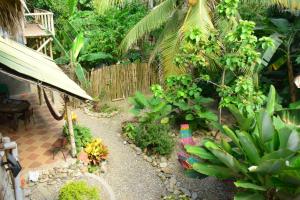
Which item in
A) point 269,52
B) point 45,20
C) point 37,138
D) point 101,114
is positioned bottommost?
point 37,138

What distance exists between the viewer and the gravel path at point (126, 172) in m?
8.44

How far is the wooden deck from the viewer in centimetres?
1120

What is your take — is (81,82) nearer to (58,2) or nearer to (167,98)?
(167,98)

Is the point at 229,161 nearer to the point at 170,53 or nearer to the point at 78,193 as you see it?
the point at 78,193

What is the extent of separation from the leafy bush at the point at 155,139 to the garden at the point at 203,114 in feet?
0.09

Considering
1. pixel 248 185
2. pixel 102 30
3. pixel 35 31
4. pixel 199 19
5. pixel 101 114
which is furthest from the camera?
pixel 102 30

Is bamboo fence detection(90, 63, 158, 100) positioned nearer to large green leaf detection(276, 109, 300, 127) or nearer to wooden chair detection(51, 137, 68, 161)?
wooden chair detection(51, 137, 68, 161)

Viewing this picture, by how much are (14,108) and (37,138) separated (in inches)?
41.6

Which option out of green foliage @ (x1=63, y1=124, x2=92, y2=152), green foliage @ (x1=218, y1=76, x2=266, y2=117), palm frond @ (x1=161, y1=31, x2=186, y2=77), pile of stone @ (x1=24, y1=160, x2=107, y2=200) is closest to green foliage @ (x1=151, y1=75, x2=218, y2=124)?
palm frond @ (x1=161, y1=31, x2=186, y2=77)

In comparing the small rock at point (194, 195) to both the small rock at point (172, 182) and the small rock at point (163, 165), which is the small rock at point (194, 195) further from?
the small rock at point (163, 165)

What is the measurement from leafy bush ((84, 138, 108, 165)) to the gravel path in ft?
1.16

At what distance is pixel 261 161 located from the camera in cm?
629

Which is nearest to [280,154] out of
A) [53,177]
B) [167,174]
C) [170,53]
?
[167,174]

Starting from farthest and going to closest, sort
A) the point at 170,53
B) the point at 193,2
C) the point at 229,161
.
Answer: the point at 170,53, the point at 193,2, the point at 229,161
